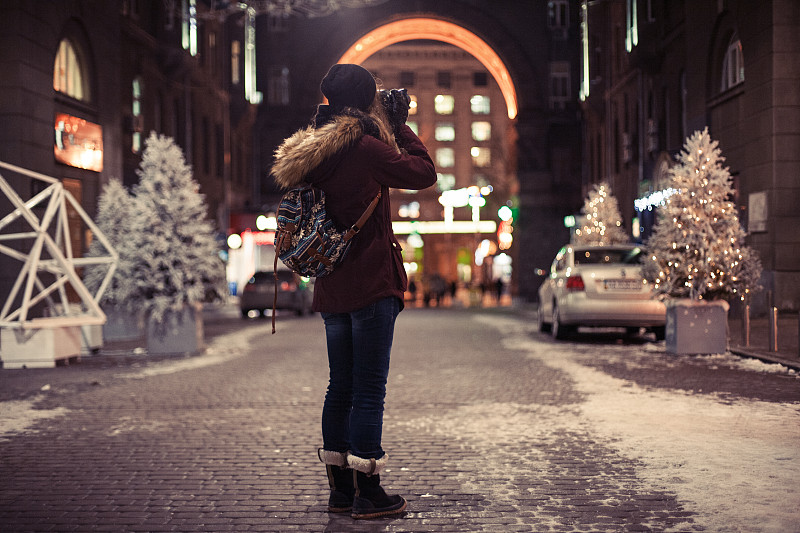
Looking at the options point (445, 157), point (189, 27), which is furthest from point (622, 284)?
point (445, 157)

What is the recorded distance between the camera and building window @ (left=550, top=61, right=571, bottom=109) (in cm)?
4297

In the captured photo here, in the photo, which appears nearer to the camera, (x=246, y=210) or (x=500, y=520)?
(x=500, y=520)

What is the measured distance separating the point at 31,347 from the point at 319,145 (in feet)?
30.6

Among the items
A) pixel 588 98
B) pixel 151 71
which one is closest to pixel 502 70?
pixel 588 98

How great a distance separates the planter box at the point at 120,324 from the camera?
17547 mm

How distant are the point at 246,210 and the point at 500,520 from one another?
43249mm

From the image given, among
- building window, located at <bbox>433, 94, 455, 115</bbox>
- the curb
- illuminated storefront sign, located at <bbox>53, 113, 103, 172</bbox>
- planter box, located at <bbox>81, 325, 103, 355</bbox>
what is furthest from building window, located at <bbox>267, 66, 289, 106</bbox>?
building window, located at <bbox>433, 94, 455, 115</bbox>

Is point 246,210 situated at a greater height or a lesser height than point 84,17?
lesser

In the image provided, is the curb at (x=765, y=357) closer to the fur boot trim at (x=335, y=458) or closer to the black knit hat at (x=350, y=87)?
the fur boot trim at (x=335, y=458)

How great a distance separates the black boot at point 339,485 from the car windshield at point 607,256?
Answer: 1158 cm

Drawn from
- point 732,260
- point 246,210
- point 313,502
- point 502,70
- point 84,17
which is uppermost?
point 502,70

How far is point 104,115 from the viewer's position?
24.4 m

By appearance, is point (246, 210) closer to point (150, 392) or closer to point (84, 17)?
point (84, 17)

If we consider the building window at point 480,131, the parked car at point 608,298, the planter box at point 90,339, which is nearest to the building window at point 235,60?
the planter box at point 90,339
